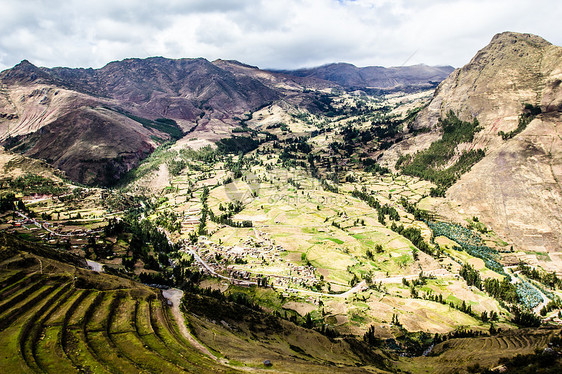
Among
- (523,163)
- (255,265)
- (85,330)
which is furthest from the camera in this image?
(523,163)

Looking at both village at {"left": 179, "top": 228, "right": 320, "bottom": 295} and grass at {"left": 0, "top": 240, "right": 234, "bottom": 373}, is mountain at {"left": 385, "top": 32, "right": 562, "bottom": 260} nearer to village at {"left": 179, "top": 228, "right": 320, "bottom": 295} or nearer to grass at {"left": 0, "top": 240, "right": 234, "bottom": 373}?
village at {"left": 179, "top": 228, "right": 320, "bottom": 295}

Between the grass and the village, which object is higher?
the grass

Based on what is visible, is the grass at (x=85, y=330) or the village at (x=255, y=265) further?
the village at (x=255, y=265)

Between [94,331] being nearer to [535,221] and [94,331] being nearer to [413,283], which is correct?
[413,283]

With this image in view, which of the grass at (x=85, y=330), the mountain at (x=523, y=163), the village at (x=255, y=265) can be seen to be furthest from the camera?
the mountain at (x=523, y=163)

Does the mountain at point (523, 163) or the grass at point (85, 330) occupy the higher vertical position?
the mountain at point (523, 163)

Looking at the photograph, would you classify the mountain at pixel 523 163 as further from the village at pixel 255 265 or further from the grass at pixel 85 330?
the grass at pixel 85 330

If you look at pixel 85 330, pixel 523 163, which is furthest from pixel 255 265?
pixel 523 163

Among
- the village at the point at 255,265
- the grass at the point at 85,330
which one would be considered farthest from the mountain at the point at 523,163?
the grass at the point at 85,330

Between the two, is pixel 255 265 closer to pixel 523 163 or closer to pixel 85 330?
pixel 85 330

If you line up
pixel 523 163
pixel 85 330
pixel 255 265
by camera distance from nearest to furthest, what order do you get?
pixel 85 330 → pixel 255 265 → pixel 523 163

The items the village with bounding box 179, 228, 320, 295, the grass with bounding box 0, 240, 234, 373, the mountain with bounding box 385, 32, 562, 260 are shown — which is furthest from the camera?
the mountain with bounding box 385, 32, 562, 260

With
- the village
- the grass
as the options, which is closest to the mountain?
the village

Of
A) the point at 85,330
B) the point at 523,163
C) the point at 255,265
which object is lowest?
the point at 255,265
